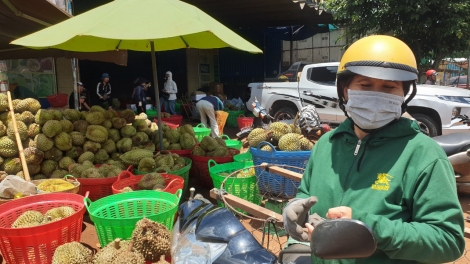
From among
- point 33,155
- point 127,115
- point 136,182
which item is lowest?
Result: point 136,182

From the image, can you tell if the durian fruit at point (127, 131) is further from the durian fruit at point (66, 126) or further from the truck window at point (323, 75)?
the truck window at point (323, 75)

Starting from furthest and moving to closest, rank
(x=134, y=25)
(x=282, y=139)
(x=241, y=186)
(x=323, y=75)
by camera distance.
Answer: (x=323, y=75)
(x=282, y=139)
(x=241, y=186)
(x=134, y=25)

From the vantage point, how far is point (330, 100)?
828 centimetres

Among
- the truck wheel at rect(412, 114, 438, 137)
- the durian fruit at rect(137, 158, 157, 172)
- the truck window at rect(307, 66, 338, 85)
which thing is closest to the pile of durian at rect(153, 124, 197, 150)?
the durian fruit at rect(137, 158, 157, 172)

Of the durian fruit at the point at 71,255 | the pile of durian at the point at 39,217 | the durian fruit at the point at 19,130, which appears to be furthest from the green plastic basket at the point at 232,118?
the durian fruit at the point at 71,255

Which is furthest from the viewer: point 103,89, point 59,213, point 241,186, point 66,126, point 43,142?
point 103,89

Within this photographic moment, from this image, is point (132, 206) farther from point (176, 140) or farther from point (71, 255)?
point (176, 140)

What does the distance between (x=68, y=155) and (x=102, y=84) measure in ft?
17.4

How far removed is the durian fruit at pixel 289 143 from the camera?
368 centimetres

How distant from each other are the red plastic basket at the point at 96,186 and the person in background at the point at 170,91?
6995 millimetres

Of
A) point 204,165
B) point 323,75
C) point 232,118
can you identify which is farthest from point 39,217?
point 232,118

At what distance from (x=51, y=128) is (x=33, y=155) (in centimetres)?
36

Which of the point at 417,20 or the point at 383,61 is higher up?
the point at 417,20

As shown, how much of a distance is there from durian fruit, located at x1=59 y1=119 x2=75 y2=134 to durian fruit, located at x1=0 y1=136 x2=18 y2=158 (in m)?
0.54
